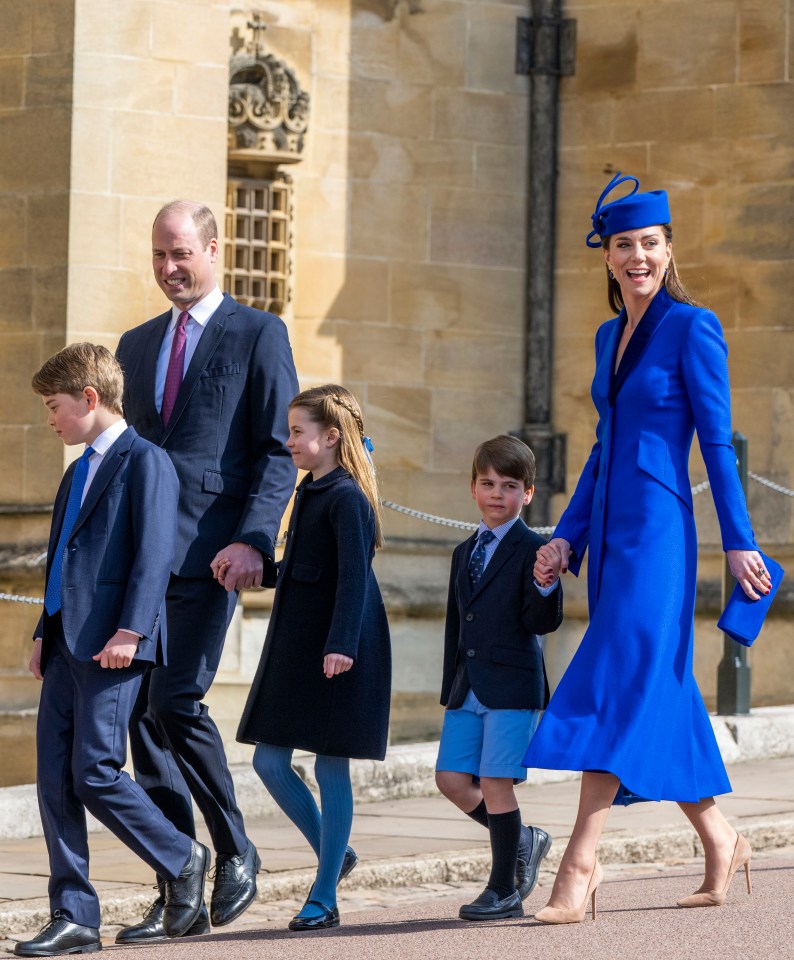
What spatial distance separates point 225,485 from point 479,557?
72 cm

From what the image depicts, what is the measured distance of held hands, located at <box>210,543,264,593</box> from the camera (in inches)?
206

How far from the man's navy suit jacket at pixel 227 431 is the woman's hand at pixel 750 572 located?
120 centimetres

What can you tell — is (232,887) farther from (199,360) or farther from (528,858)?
(199,360)

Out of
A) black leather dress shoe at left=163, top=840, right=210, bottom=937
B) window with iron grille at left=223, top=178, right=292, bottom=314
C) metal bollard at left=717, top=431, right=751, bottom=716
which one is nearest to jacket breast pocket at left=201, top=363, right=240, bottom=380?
black leather dress shoe at left=163, top=840, right=210, bottom=937

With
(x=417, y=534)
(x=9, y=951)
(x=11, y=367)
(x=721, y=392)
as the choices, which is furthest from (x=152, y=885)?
(x=417, y=534)

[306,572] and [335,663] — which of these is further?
[306,572]

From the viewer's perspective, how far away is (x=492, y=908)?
5.14m

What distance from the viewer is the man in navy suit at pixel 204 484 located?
5219 millimetres

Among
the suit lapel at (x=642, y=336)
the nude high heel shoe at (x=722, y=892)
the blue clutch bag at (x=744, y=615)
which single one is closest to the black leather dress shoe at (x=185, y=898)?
the nude high heel shoe at (x=722, y=892)

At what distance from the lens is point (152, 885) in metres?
5.69

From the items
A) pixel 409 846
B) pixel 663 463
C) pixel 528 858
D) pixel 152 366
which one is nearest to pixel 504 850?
pixel 528 858

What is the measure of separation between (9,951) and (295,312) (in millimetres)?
6126

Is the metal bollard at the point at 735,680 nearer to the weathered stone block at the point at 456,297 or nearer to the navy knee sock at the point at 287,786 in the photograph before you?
the weathered stone block at the point at 456,297

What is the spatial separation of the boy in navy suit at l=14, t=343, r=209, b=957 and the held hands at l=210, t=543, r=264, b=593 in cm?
22
